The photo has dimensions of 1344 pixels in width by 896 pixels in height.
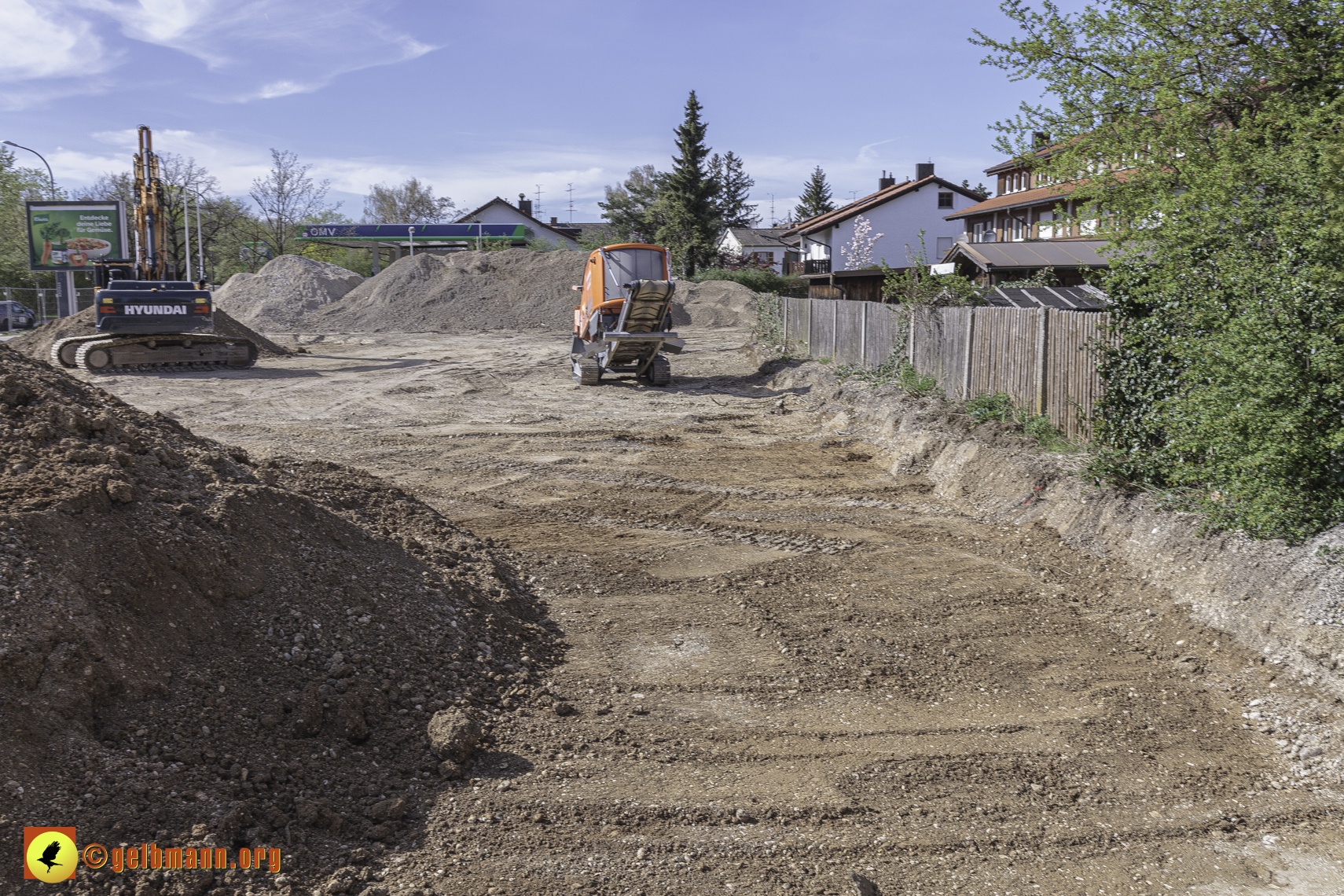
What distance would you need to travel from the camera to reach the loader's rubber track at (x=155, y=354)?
21.9 metres

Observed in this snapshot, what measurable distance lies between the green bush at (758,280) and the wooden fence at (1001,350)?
33.3m

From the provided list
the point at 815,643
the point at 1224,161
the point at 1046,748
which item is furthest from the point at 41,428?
the point at 1224,161

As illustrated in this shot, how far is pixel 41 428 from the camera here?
5477mm

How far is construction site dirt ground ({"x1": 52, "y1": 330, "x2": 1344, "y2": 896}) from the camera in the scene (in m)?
3.92

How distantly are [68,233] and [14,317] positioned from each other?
5529 mm

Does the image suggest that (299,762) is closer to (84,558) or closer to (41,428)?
(84,558)

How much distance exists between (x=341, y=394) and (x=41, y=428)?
14500mm

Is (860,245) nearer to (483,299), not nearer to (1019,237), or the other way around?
(1019,237)

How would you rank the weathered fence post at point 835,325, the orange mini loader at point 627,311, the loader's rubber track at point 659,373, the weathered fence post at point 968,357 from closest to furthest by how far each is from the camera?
the weathered fence post at point 968,357 < the orange mini loader at point 627,311 < the weathered fence post at point 835,325 < the loader's rubber track at point 659,373

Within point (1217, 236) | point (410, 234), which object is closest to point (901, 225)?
point (410, 234)

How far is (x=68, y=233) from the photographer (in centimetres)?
3694

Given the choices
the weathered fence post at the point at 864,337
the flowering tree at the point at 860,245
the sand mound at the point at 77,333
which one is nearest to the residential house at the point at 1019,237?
the weathered fence post at the point at 864,337

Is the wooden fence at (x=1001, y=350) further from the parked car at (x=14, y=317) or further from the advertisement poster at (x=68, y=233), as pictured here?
the parked car at (x=14, y=317)

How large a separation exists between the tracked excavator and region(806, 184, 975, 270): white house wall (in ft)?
140
